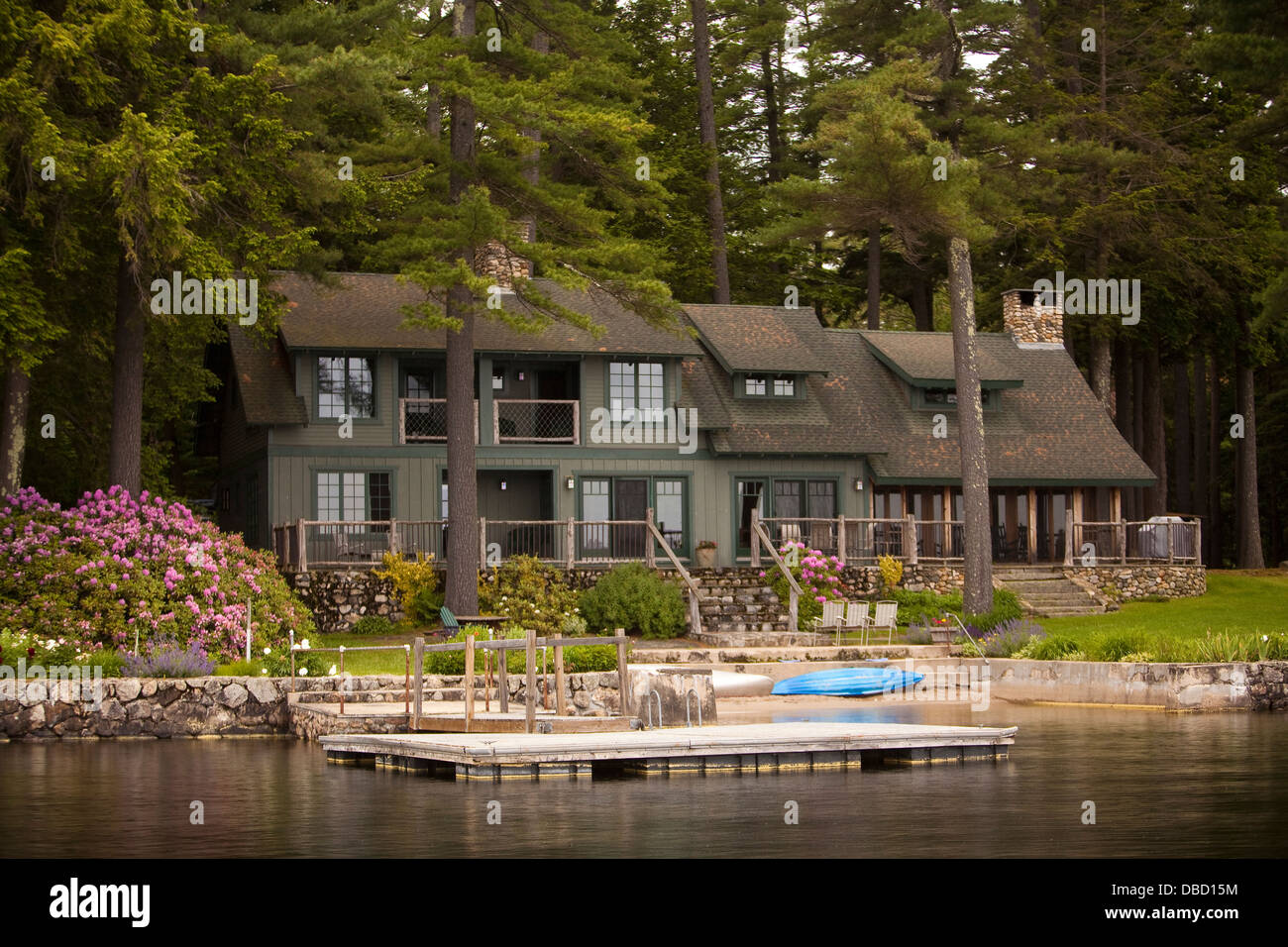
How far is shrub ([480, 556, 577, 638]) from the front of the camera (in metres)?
29.0

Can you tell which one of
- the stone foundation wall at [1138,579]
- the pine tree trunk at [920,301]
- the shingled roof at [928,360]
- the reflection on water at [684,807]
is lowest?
the reflection on water at [684,807]

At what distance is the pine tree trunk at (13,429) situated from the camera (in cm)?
2570

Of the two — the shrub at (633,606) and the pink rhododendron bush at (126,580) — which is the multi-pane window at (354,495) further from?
the pink rhododendron bush at (126,580)

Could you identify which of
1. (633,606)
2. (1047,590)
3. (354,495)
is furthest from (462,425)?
(1047,590)

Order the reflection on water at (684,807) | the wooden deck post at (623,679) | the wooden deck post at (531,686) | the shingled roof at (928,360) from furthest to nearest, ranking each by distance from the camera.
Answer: the shingled roof at (928,360) → the wooden deck post at (623,679) → the wooden deck post at (531,686) → the reflection on water at (684,807)

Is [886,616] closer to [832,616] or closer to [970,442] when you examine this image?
[832,616]

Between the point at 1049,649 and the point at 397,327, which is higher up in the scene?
the point at 397,327

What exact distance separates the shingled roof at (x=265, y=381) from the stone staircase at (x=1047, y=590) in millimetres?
16243

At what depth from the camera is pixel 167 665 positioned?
21766 millimetres

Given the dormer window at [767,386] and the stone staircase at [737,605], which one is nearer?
the stone staircase at [737,605]

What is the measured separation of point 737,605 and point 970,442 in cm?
583

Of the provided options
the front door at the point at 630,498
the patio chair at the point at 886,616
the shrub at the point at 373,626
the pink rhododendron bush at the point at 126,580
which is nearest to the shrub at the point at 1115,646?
the patio chair at the point at 886,616

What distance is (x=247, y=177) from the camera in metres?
26.4
